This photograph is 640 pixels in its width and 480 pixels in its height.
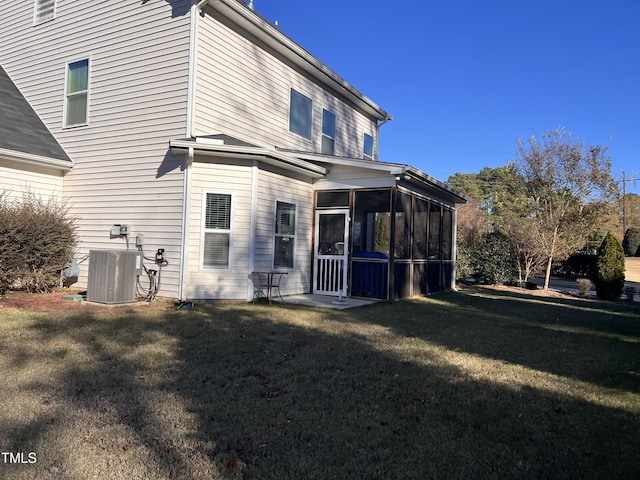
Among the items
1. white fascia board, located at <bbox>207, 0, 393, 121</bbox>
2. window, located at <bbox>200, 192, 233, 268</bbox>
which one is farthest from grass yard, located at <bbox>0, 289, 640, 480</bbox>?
white fascia board, located at <bbox>207, 0, 393, 121</bbox>

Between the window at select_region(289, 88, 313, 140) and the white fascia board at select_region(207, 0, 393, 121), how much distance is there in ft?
2.50

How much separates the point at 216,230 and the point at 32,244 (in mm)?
3366

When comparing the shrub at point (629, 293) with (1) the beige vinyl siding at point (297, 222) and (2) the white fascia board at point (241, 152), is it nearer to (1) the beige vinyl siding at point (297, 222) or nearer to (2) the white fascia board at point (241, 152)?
(1) the beige vinyl siding at point (297, 222)

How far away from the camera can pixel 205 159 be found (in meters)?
8.56

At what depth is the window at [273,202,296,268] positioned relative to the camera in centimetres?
962

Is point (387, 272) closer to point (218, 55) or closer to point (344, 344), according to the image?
point (344, 344)

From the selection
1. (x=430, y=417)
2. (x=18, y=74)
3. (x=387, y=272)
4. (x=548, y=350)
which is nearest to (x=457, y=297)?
(x=387, y=272)

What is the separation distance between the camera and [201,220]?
28.2ft

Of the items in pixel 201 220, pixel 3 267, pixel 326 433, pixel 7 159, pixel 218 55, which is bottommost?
pixel 326 433

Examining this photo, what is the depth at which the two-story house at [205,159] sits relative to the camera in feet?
28.4

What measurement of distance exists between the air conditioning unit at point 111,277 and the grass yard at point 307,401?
1.15 m

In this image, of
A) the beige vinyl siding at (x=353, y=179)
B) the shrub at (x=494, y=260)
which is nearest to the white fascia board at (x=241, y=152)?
the beige vinyl siding at (x=353, y=179)

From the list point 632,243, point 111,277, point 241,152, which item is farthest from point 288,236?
point 632,243

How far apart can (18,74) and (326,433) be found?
41.7 ft
